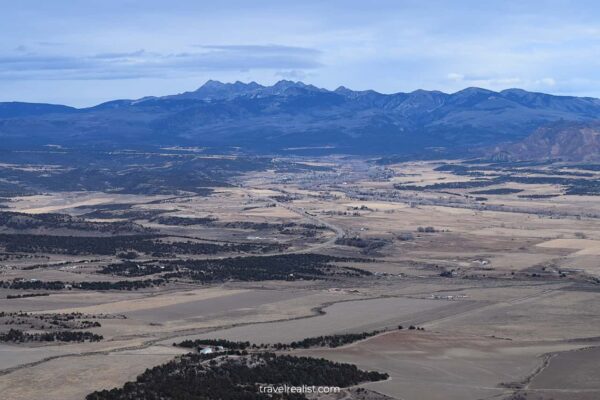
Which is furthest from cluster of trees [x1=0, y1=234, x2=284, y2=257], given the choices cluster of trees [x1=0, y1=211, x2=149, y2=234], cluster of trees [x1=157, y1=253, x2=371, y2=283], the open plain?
cluster of trees [x1=157, y1=253, x2=371, y2=283]

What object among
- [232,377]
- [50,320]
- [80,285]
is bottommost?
[80,285]

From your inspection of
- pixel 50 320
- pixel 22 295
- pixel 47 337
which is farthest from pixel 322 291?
pixel 47 337

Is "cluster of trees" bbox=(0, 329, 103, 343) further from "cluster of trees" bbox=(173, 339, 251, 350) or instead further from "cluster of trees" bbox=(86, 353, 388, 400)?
"cluster of trees" bbox=(86, 353, 388, 400)

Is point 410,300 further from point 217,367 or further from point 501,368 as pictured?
point 217,367

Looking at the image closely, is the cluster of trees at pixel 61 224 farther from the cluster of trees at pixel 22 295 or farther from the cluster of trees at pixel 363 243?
the cluster of trees at pixel 22 295

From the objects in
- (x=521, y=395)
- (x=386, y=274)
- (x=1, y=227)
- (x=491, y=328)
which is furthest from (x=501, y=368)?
(x=1, y=227)

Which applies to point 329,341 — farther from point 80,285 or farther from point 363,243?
point 363,243
